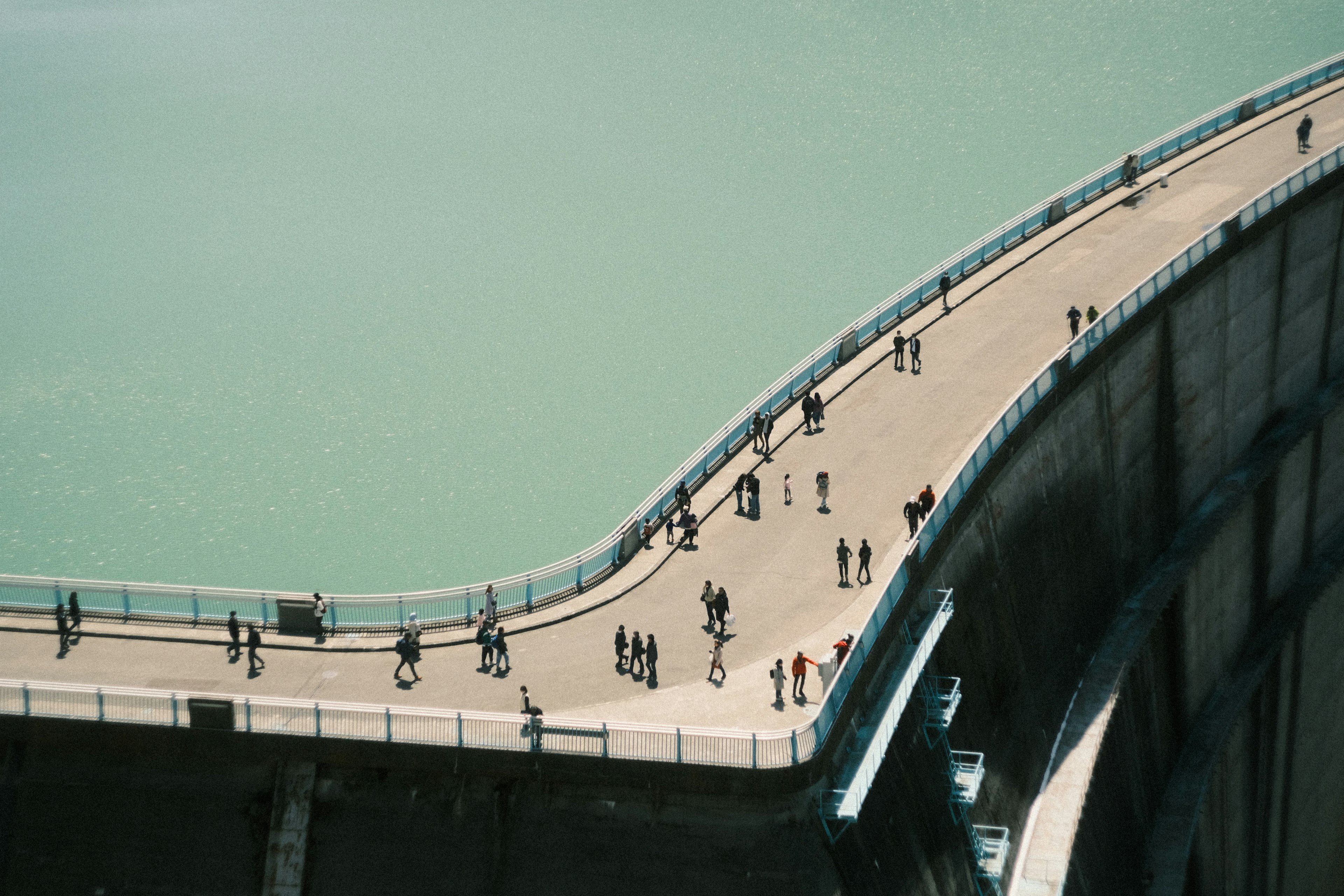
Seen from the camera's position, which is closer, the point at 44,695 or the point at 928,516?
the point at 44,695

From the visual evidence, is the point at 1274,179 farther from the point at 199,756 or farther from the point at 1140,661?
the point at 199,756

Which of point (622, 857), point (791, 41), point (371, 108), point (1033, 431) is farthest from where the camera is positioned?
point (791, 41)

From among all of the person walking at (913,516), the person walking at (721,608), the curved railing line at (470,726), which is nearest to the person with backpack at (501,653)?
the curved railing line at (470,726)

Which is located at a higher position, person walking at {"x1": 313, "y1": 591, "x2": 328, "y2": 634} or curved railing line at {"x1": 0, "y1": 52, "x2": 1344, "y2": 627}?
curved railing line at {"x1": 0, "y1": 52, "x2": 1344, "y2": 627}

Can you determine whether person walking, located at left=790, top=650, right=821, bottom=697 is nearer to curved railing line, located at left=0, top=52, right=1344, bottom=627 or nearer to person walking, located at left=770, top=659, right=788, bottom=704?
person walking, located at left=770, top=659, right=788, bottom=704

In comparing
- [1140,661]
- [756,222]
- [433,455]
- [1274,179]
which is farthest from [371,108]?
[1140,661]

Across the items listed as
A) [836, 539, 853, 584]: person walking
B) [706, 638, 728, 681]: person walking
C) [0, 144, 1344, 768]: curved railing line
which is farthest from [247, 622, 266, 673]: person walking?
[836, 539, 853, 584]: person walking

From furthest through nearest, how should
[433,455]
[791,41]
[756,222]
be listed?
[791,41] < [756,222] < [433,455]

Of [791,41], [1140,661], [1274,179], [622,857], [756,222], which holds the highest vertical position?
[791,41]
